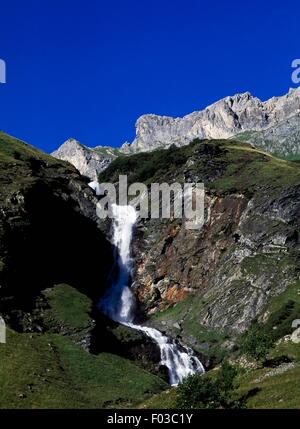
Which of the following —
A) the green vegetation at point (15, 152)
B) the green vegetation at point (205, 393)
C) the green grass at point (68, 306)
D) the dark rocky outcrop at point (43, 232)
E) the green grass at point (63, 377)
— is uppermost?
the green vegetation at point (15, 152)

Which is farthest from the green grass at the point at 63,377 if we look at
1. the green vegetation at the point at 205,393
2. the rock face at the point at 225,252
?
the rock face at the point at 225,252

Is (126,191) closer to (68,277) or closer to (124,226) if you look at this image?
(124,226)

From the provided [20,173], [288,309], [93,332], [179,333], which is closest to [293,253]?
[288,309]

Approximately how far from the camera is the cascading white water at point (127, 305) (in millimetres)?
92438

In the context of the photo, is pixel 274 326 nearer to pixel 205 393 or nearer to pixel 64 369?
pixel 64 369

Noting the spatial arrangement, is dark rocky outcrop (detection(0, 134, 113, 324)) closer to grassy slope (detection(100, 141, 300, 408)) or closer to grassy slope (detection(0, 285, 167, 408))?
grassy slope (detection(0, 285, 167, 408))

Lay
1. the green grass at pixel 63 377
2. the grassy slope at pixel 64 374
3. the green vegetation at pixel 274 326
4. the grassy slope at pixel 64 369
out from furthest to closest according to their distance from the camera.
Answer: the grassy slope at pixel 64 369
the grassy slope at pixel 64 374
the green grass at pixel 63 377
the green vegetation at pixel 274 326

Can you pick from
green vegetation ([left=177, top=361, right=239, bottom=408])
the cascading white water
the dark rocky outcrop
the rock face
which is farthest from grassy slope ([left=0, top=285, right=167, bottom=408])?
the rock face

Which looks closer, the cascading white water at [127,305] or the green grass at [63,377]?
the green grass at [63,377]

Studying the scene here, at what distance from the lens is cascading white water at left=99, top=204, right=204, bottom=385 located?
9244cm

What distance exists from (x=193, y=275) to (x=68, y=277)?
26953mm

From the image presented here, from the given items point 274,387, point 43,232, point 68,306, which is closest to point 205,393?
point 274,387

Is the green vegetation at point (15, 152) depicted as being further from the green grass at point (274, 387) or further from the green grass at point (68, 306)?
the green grass at point (274, 387)
